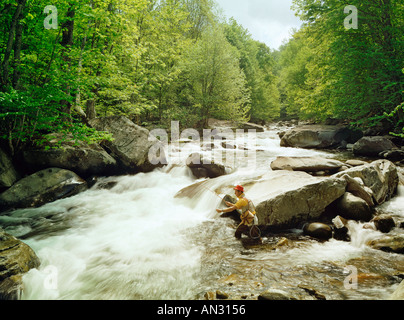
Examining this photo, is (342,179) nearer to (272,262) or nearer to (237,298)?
(272,262)

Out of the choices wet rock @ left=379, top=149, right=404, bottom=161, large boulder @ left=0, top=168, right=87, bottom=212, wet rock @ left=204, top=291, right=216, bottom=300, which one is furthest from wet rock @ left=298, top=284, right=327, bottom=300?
wet rock @ left=379, top=149, right=404, bottom=161

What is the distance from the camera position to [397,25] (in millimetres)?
12547

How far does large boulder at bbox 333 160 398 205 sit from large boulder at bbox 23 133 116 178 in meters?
9.65

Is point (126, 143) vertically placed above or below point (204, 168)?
above

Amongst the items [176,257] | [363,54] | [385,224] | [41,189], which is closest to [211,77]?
[363,54]

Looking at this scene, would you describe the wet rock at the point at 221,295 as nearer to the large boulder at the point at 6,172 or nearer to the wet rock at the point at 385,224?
the wet rock at the point at 385,224

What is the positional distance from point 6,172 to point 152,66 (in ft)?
45.1

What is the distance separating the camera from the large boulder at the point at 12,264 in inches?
123

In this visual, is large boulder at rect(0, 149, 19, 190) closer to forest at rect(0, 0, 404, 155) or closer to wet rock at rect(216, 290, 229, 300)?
forest at rect(0, 0, 404, 155)

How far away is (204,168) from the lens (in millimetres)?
10211

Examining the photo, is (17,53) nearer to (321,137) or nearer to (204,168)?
(204,168)

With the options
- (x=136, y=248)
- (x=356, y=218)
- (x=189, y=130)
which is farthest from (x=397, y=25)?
(x=136, y=248)

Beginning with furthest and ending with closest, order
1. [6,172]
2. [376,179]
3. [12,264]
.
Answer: [6,172] → [376,179] → [12,264]

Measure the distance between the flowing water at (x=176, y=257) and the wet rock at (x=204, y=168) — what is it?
106 inches
